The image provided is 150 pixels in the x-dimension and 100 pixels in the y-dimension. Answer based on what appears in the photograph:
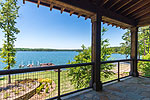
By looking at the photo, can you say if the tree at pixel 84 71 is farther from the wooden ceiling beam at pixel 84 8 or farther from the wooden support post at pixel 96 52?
the wooden ceiling beam at pixel 84 8

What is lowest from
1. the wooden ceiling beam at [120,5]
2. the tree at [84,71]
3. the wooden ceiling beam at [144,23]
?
the tree at [84,71]

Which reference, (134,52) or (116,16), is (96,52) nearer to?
(116,16)

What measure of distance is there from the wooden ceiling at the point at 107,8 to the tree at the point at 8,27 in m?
10.5

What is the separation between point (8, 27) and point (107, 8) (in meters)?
11.8

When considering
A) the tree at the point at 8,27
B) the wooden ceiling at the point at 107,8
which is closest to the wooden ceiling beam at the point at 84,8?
Result: the wooden ceiling at the point at 107,8

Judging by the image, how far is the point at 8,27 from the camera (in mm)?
10000

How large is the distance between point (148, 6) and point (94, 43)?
7.84 feet

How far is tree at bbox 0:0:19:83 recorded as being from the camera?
962cm

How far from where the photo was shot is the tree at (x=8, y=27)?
9.62m

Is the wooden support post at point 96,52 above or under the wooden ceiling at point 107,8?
under

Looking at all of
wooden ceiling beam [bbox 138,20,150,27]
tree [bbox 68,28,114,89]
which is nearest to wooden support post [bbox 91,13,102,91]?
wooden ceiling beam [bbox 138,20,150,27]

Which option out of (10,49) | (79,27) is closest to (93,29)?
(10,49)

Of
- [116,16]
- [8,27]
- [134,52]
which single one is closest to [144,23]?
[134,52]

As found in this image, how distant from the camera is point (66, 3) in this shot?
82.5 inches
